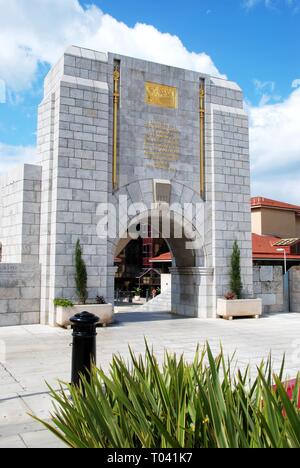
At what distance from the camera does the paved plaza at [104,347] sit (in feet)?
13.9

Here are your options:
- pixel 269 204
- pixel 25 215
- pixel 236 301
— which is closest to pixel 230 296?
pixel 236 301

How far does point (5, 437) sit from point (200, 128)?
A: 11590mm

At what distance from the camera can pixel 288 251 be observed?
23609mm

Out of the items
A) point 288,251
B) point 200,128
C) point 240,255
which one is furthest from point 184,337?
point 288,251

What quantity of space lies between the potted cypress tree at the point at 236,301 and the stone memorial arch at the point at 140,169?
0.25 metres

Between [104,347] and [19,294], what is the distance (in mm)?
4266

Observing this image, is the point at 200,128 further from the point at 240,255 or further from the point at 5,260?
the point at 5,260

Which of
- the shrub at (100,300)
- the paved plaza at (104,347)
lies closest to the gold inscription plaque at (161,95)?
the shrub at (100,300)

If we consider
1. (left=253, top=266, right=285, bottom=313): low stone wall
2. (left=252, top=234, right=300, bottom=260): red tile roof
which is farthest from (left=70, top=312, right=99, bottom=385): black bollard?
(left=252, top=234, right=300, bottom=260): red tile roof

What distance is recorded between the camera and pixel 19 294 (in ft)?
36.8

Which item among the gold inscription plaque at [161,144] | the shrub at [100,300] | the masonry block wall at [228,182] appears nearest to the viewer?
the shrub at [100,300]

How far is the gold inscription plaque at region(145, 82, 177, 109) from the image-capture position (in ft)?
42.2

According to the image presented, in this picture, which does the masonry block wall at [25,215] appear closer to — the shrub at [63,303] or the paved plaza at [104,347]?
the shrub at [63,303]

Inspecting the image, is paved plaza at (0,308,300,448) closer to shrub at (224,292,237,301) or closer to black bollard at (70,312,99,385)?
black bollard at (70,312,99,385)
